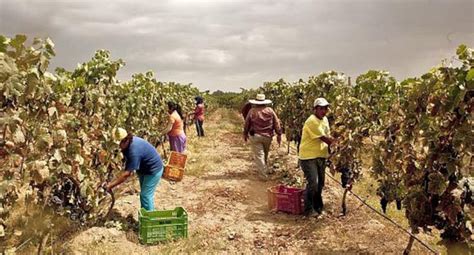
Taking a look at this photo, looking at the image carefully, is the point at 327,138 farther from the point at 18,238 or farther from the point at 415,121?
the point at 18,238

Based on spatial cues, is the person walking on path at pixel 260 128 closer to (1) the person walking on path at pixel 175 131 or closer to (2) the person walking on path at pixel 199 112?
(1) the person walking on path at pixel 175 131

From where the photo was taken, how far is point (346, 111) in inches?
273

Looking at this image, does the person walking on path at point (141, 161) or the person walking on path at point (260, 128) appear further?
the person walking on path at point (260, 128)

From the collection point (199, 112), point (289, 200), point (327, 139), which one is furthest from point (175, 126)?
point (199, 112)

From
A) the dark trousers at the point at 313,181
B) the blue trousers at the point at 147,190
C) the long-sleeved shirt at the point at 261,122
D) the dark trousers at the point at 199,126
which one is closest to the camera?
the blue trousers at the point at 147,190

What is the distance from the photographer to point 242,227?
21.6 ft

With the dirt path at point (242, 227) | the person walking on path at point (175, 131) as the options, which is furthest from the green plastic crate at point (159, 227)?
the person walking on path at point (175, 131)

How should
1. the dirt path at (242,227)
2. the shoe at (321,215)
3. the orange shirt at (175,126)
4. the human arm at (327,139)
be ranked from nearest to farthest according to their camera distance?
the dirt path at (242,227)
the human arm at (327,139)
the shoe at (321,215)
the orange shirt at (175,126)

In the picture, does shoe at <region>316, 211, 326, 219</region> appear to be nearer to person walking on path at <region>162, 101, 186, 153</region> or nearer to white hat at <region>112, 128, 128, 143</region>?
white hat at <region>112, 128, 128, 143</region>

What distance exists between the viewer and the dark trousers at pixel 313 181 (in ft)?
21.8

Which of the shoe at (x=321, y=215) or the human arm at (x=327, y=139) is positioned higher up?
the human arm at (x=327, y=139)

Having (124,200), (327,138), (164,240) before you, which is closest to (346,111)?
(327,138)

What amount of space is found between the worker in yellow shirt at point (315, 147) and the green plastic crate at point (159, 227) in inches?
73.8

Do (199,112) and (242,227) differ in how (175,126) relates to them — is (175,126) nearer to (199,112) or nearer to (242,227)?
(242,227)
